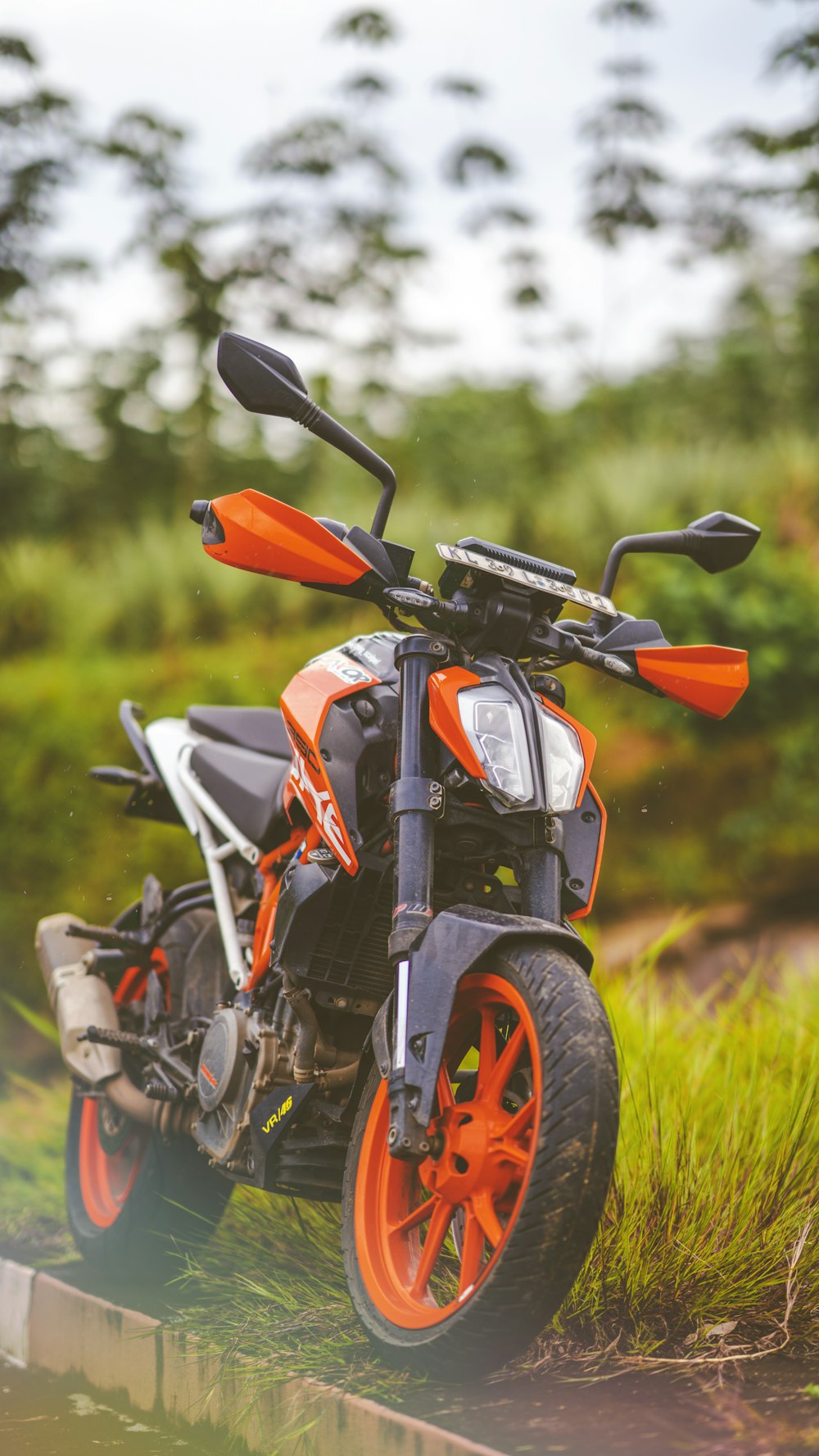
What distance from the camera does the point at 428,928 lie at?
211cm

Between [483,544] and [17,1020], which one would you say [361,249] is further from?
[483,544]

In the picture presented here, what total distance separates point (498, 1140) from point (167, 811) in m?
1.77

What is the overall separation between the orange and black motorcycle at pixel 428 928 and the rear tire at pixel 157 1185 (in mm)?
206

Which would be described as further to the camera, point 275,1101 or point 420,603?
point 275,1101

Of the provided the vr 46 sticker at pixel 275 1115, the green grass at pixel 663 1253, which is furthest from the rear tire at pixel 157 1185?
the vr 46 sticker at pixel 275 1115

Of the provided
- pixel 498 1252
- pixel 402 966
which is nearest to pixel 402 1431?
pixel 498 1252

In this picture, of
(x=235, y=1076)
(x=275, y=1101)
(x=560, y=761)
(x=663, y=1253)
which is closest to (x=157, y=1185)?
(x=235, y=1076)

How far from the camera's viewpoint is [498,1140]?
2.01m

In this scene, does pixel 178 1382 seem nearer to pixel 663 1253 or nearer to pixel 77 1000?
pixel 663 1253

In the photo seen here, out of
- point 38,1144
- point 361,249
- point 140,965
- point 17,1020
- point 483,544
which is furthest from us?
point 361,249

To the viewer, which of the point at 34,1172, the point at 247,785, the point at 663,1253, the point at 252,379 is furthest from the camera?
the point at 34,1172

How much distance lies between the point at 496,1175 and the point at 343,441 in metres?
1.16

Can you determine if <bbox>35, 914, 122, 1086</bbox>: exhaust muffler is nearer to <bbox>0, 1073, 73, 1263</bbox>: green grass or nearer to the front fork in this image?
<bbox>0, 1073, 73, 1263</bbox>: green grass

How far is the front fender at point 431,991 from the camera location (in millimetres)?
2006
